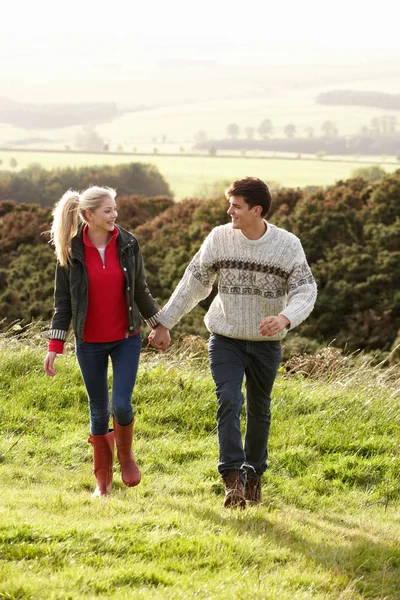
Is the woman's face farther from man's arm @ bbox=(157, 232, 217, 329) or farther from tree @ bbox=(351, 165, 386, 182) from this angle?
tree @ bbox=(351, 165, 386, 182)

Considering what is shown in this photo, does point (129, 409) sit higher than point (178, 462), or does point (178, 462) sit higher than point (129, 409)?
point (129, 409)

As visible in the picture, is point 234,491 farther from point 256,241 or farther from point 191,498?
point 256,241

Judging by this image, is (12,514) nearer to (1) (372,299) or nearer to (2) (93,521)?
(2) (93,521)

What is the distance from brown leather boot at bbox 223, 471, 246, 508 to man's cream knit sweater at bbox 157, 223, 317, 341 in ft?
2.84

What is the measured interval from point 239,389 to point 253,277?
0.71 meters

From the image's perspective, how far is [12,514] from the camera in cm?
487

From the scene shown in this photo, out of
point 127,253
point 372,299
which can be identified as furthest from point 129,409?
point 372,299

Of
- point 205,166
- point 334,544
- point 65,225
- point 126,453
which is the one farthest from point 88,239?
point 205,166

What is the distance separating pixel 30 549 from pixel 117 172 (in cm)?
4906

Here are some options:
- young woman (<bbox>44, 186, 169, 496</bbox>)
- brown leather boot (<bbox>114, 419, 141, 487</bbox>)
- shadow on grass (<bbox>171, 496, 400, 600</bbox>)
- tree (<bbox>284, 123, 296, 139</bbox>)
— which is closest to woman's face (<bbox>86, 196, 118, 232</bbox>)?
young woman (<bbox>44, 186, 169, 496</bbox>)

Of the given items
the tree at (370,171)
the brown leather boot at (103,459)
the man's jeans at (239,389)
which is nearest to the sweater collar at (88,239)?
the man's jeans at (239,389)

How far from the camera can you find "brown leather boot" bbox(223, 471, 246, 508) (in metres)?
5.55

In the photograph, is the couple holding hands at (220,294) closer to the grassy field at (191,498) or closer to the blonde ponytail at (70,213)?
the blonde ponytail at (70,213)

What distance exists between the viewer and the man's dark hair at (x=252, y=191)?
5.46 m
